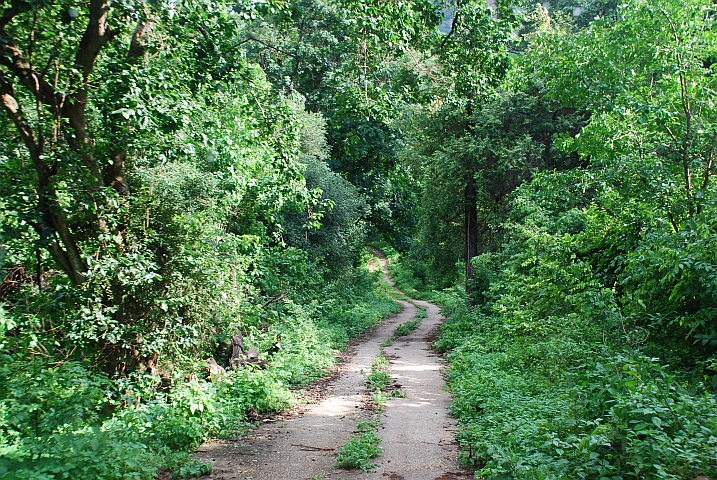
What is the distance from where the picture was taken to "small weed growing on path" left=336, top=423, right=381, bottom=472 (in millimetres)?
6105

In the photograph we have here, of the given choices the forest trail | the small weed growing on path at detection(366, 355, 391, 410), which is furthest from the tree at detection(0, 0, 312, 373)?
the small weed growing on path at detection(366, 355, 391, 410)

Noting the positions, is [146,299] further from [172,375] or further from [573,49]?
[573,49]

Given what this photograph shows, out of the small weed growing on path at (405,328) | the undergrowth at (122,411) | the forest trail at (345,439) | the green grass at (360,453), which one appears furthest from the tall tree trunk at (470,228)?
the green grass at (360,453)

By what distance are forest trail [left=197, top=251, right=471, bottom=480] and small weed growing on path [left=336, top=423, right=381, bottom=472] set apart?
97 mm

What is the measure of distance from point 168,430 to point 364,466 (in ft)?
8.72

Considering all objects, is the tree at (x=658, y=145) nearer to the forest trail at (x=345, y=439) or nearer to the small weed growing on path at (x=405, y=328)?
the forest trail at (x=345, y=439)

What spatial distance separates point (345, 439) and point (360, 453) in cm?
113

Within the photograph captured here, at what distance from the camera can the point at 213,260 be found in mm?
A: 8164

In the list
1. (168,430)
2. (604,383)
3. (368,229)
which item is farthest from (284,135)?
(368,229)

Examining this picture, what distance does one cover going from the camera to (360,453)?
632cm

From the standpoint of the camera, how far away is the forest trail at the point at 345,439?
19.7ft

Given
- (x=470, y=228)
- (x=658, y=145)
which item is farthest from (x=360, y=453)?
(x=470, y=228)

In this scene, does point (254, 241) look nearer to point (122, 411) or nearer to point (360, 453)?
point (122, 411)

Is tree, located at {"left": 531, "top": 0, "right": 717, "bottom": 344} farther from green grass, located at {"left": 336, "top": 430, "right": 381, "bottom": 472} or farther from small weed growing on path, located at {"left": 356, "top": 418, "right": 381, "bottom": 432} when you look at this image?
small weed growing on path, located at {"left": 356, "top": 418, "right": 381, "bottom": 432}
